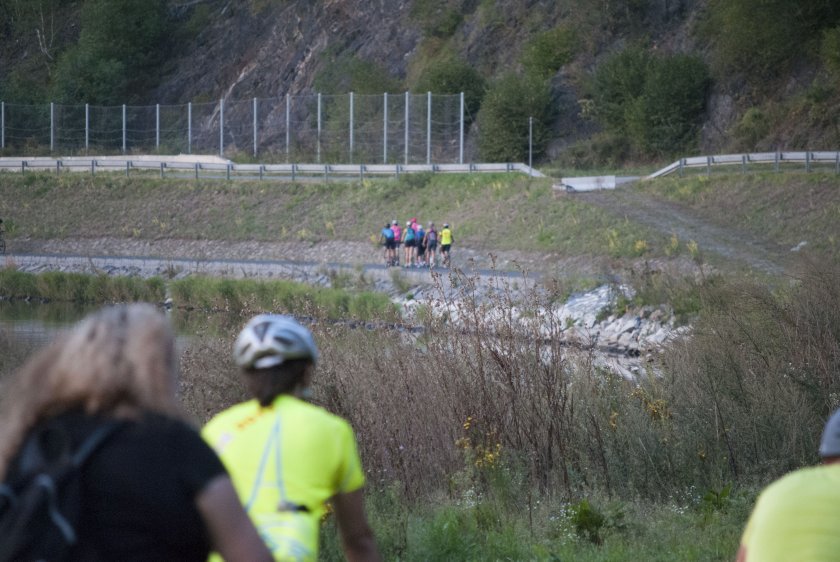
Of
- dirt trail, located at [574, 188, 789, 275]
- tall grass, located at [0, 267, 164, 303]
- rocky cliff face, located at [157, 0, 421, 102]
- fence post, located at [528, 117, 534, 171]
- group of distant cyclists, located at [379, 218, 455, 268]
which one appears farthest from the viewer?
rocky cliff face, located at [157, 0, 421, 102]

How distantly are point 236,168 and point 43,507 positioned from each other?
185ft

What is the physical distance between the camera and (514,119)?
57.6 m

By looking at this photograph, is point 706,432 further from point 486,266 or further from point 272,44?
point 272,44

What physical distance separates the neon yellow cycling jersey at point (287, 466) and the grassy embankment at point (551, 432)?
13.0 ft

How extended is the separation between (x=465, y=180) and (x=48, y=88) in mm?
47171

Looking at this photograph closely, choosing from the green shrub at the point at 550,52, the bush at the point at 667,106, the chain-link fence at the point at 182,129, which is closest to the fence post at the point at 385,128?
the chain-link fence at the point at 182,129

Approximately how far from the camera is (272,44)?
266ft

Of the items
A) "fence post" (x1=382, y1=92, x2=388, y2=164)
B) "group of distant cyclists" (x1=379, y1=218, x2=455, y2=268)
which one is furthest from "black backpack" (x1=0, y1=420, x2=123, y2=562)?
"fence post" (x1=382, y1=92, x2=388, y2=164)

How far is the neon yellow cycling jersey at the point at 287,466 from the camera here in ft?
11.9

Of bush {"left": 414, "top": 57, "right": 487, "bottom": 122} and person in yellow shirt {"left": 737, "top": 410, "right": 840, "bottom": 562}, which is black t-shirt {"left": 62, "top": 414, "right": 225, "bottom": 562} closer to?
person in yellow shirt {"left": 737, "top": 410, "right": 840, "bottom": 562}

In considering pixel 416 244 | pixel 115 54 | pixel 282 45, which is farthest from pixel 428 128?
pixel 115 54

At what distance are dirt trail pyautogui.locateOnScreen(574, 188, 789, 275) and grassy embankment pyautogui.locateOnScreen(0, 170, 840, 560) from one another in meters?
19.7

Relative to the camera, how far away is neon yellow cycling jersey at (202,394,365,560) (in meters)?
3.64

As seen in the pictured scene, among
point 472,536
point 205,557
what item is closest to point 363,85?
point 472,536
